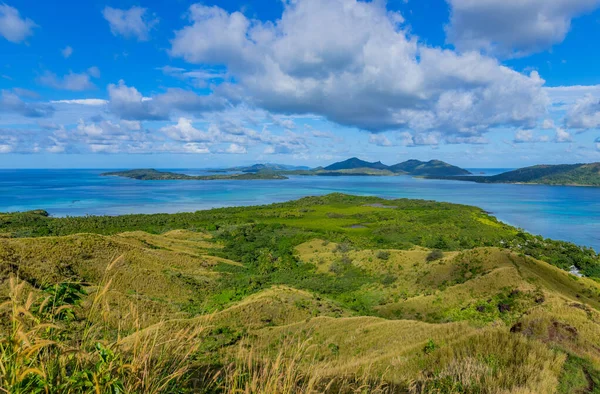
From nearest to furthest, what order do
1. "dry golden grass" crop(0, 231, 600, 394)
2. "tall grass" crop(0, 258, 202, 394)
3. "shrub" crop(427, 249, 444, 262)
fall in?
"tall grass" crop(0, 258, 202, 394)
"dry golden grass" crop(0, 231, 600, 394)
"shrub" crop(427, 249, 444, 262)

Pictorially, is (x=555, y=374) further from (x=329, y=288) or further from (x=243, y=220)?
(x=243, y=220)

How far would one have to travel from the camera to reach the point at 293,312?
2250 centimetres

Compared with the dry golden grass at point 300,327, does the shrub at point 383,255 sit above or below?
below

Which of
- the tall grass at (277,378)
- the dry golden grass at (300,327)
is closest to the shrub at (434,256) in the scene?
the dry golden grass at (300,327)

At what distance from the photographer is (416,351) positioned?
9992mm

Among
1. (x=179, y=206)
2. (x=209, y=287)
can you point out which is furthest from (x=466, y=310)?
(x=179, y=206)

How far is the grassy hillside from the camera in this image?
10.5 feet

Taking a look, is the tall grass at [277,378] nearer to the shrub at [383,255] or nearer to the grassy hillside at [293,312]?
the grassy hillside at [293,312]

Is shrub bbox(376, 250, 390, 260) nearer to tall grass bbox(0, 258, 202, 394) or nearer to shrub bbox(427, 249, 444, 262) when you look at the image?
→ shrub bbox(427, 249, 444, 262)

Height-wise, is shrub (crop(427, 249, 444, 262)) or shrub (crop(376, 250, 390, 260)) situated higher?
shrub (crop(427, 249, 444, 262))

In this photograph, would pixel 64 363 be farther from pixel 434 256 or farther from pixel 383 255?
pixel 383 255

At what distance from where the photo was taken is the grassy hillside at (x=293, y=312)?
126 inches

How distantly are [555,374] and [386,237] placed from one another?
54.5m

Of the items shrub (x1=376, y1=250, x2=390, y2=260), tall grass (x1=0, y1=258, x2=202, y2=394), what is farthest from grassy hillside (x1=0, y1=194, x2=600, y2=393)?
shrub (x1=376, y1=250, x2=390, y2=260)
